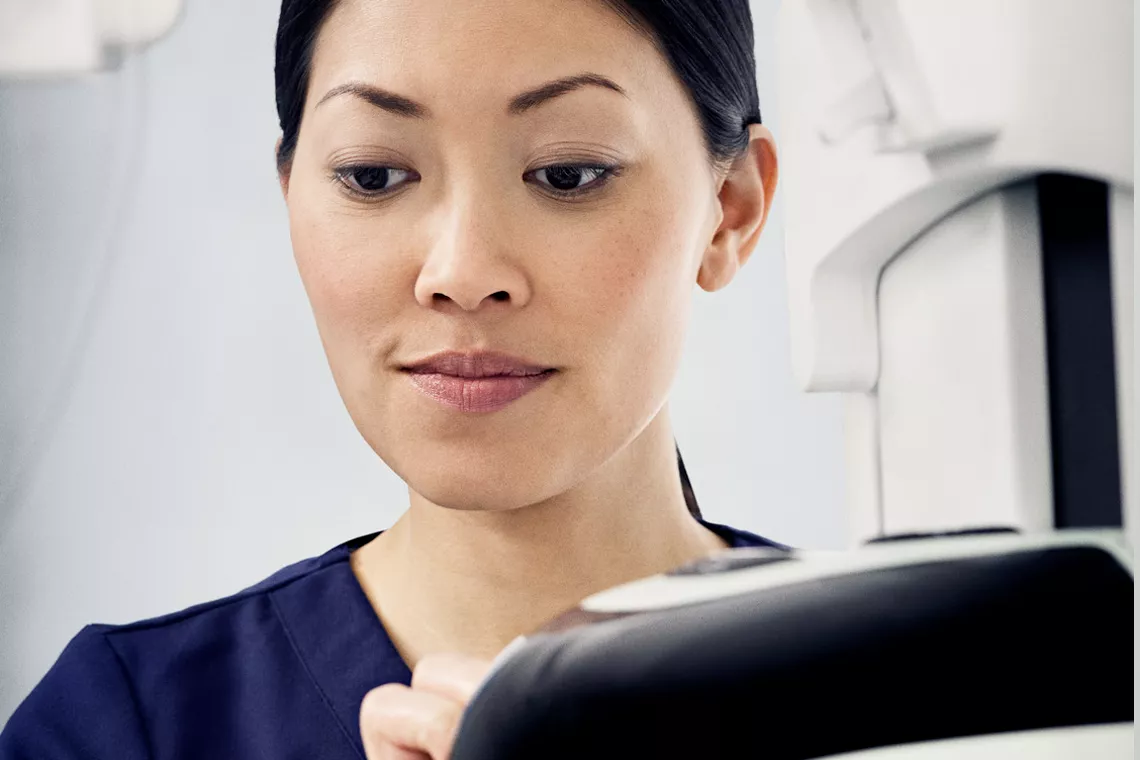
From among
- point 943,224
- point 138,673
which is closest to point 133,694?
point 138,673

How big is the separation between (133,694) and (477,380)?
0.20 m

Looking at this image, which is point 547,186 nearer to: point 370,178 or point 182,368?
point 370,178

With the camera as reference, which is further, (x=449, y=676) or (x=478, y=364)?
(x=478, y=364)

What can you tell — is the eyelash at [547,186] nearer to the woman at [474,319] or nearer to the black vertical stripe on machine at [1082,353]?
the woman at [474,319]

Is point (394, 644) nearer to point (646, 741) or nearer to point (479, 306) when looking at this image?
point (479, 306)

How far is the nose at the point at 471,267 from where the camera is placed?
417 millimetres

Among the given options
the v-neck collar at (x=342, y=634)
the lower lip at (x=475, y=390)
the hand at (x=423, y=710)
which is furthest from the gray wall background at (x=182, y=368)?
the hand at (x=423, y=710)

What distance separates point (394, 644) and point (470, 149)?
0.67 feet

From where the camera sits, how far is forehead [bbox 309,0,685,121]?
16.5 inches

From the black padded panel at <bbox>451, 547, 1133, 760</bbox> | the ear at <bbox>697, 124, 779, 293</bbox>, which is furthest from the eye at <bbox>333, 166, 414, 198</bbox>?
the black padded panel at <bbox>451, 547, 1133, 760</bbox>

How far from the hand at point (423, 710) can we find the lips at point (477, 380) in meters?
0.12

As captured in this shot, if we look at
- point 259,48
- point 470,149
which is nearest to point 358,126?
point 470,149

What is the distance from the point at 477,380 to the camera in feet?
1.42

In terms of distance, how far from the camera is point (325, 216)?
47cm
